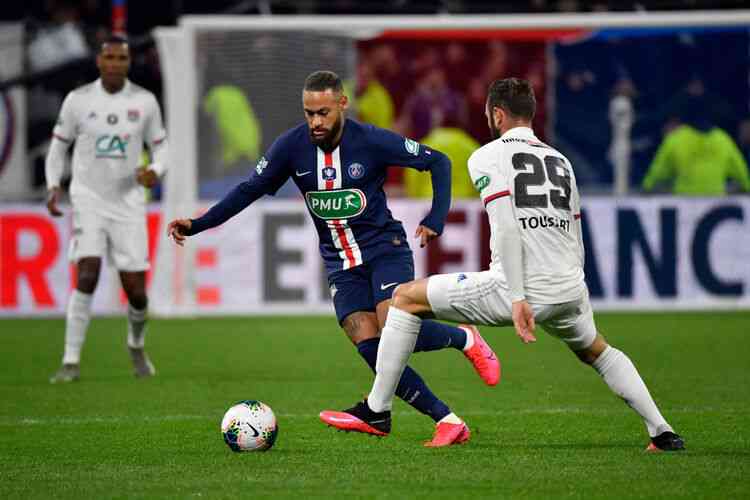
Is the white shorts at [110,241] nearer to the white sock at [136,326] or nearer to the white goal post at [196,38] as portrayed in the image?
the white sock at [136,326]

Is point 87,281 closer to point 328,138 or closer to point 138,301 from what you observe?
point 138,301

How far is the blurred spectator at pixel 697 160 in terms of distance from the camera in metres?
18.1

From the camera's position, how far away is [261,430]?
25.6ft

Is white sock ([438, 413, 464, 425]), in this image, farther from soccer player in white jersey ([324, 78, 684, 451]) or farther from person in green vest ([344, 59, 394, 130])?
person in green vest ([344, 59, 394, 130])

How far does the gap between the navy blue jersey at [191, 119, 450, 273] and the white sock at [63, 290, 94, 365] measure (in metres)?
3.90

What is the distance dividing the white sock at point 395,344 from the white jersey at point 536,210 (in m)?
0.52

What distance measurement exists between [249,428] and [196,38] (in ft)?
36.9

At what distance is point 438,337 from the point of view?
27.3ft

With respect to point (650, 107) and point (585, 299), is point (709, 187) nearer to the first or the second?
point (650, 107)

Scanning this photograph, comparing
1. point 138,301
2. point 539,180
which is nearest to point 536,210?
point 539,180

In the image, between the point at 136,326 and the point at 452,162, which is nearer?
the point at 136,326

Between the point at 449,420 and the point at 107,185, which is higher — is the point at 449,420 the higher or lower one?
the lower one

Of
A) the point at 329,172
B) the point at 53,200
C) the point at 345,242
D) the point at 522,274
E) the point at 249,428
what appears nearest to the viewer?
the point at 522,274

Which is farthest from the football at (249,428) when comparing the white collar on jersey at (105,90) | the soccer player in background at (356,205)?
the white collar on jersey at (105,90)
